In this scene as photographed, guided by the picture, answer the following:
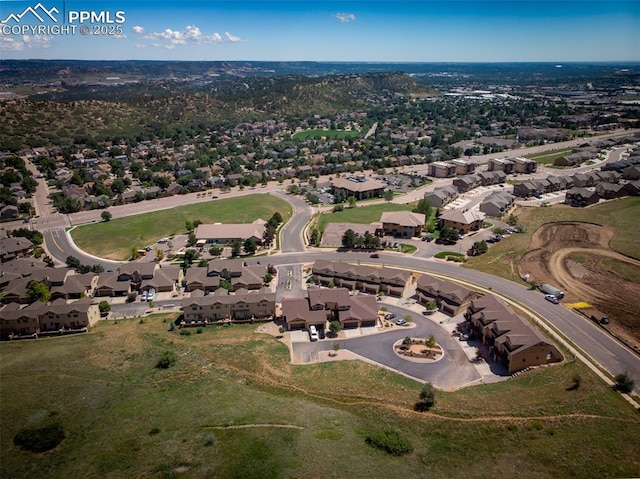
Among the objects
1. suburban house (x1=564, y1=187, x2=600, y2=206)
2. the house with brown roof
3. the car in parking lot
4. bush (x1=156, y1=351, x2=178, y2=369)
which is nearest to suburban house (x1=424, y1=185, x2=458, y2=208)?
suburban house (x1=564, y1=187, x2=600, y2=206)

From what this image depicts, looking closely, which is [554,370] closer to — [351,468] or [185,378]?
[351,468]

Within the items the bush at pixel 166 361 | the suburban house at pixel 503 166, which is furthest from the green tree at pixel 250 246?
the suburban house at pixel 503 166

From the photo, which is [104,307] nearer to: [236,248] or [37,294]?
[37,294]

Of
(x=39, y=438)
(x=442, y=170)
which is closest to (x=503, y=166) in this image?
(x=442, y=170)

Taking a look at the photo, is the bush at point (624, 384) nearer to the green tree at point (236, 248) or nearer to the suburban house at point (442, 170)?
the green tree at point (236, 248)

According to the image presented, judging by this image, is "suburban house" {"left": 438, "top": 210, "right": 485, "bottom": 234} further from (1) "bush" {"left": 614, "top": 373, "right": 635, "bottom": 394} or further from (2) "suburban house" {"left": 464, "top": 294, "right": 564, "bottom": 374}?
(1) "bush" {"left": 614, "top": 373, "right": 635, "bottom": 394}
